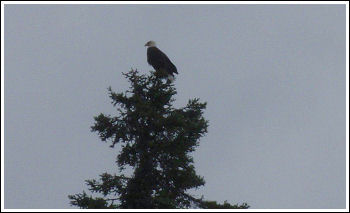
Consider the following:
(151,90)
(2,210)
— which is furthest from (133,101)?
(2,210)

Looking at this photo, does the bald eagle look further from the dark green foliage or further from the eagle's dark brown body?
the dark green foliage

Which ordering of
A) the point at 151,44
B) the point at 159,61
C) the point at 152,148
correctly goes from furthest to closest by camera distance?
1. the point at 151,44
2. the point at 159,61
3. the point at 152,148

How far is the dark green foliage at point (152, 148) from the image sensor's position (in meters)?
15.2

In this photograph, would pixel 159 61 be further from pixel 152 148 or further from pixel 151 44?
pixel 152 148

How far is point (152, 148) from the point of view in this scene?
15484 mm

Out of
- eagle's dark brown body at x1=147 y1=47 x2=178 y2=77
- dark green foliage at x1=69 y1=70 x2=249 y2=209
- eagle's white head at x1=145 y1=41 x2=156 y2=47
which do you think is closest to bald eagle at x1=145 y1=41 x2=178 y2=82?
eagle's dark brown body at x1=147 y1=47 x2=178 y2=77

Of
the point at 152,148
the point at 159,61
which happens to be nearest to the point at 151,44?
the point at 159,61

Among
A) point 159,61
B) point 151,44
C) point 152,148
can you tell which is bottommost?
point 152,148

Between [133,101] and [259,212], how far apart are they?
437 centimetres

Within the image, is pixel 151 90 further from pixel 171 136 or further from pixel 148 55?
pixel 148 55

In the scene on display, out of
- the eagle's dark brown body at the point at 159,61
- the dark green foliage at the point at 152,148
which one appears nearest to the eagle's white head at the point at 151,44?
the eagle's dark brown body at the point at 159,61

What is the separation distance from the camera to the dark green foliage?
49.9 ft

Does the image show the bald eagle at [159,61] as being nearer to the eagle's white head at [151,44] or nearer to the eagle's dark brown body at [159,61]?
the eagle's dark brown body at [159,61]

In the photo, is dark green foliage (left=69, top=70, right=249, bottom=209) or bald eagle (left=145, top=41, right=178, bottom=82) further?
bald eagle (left=145, top=41, right=178, bottom=82)
